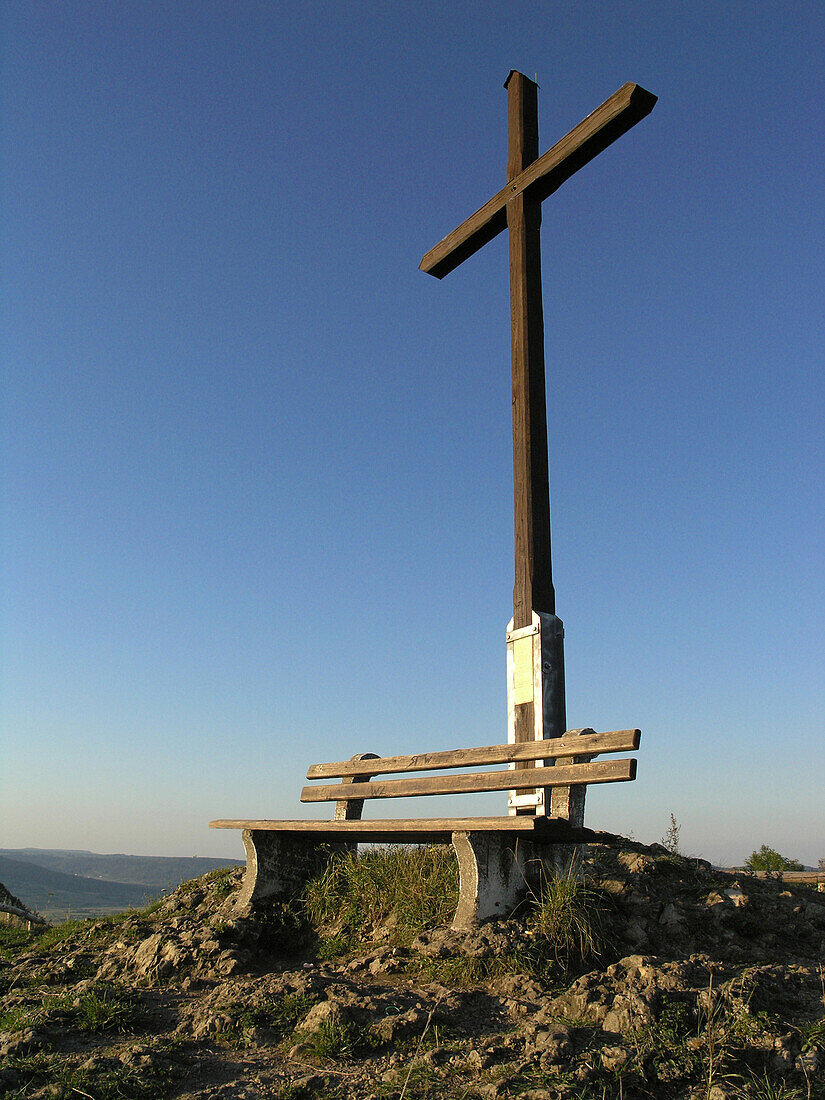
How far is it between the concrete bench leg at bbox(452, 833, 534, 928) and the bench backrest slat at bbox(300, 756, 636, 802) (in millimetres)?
364

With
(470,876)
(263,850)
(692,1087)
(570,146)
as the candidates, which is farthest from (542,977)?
(570,146)

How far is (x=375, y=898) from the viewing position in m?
5.04

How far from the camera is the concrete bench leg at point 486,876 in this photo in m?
4.23

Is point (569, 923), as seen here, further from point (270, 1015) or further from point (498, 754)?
point (270, 1015)

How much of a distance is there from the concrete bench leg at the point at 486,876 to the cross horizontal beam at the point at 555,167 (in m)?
5.16

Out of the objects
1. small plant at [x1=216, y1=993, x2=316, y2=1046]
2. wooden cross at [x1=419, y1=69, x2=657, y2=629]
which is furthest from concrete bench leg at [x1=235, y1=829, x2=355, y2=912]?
wooden cross at [x1=419, y1=69, x2=657, y2=629]

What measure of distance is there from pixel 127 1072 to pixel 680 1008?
2.21 meters

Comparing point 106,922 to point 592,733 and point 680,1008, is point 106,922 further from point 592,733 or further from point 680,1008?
point 680,1008

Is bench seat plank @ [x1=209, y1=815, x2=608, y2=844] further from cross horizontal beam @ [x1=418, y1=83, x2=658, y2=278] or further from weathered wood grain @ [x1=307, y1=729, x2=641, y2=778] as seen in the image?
cross horizontal beam @ [x1=418, y1=83, x2=658, y2=278]

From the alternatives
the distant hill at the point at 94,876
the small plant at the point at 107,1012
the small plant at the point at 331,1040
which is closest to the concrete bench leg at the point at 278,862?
the small plant at the point at 107,1012

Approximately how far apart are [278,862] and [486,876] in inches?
73.2

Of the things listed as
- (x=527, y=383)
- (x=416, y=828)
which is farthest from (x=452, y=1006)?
(x=527, y=383)

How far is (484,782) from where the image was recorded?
4844mm

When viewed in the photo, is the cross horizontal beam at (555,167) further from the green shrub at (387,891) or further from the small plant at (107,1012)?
the small plant at (107,1012)
